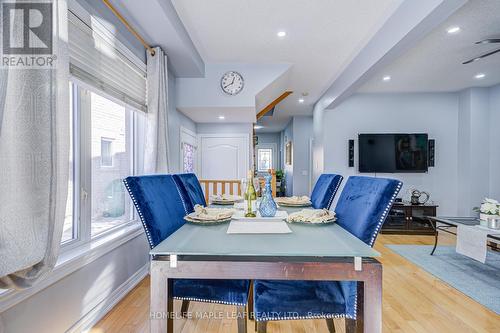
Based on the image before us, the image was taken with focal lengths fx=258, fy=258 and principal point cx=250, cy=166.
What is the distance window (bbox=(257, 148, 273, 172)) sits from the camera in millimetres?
11445

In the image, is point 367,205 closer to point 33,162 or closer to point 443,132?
point 33,162

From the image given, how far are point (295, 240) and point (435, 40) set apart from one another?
3065 mm

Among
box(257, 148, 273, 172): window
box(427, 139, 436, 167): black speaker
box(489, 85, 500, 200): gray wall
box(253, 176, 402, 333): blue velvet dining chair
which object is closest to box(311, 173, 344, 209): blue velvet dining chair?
box(253, 176, 402, 333): blue velvet dining chair

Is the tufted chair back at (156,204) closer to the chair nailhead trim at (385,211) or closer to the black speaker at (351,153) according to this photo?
the chair nailhead trim at (385,211)

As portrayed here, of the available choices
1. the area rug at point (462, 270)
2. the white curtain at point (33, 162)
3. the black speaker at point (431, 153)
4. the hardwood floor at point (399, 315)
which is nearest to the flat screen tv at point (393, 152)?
the black speaker at point (431, 153)

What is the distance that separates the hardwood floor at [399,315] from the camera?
180cm

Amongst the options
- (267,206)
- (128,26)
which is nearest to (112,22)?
(128,26)

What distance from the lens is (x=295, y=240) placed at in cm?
118

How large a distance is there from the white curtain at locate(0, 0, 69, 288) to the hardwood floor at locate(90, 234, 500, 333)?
97 centimetres

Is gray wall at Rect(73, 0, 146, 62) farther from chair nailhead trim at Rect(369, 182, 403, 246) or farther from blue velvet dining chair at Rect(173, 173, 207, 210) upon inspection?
chair nailhead trim at Rect(369, 182, 403, 246)

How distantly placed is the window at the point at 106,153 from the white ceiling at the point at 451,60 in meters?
3.31

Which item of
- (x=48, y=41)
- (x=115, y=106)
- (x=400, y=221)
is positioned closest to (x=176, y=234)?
(x=48, y=41)

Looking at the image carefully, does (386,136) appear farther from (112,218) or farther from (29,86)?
(29,86)

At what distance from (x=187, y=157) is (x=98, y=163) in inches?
89.6
